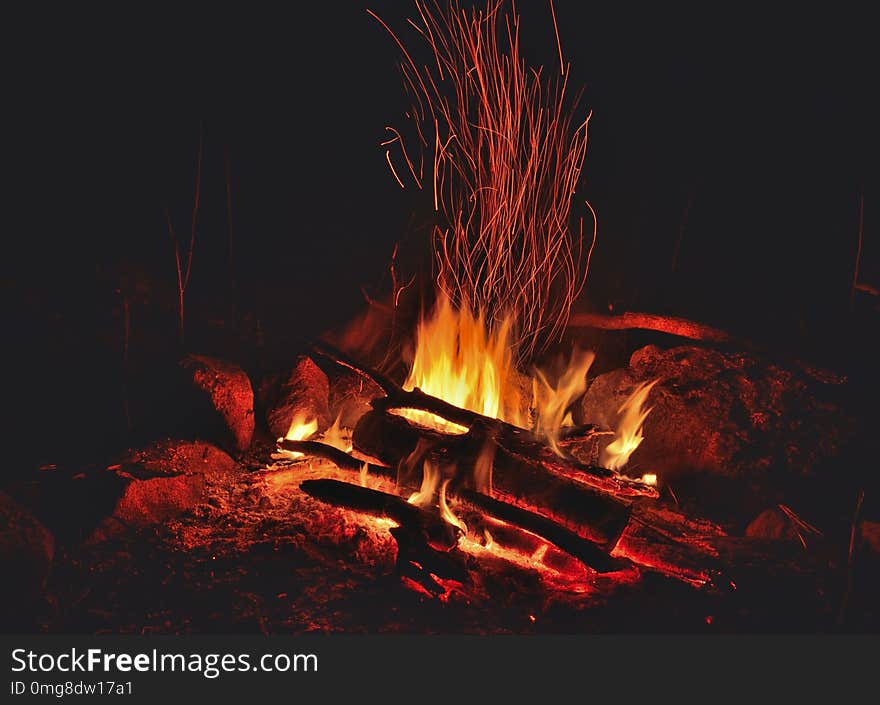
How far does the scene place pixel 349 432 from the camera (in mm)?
4145

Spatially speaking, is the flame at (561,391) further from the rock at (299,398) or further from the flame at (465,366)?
the rock at (299,398)

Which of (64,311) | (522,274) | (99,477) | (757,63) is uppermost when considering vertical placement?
(757,63)

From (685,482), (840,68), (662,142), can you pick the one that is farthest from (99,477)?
(840,68)

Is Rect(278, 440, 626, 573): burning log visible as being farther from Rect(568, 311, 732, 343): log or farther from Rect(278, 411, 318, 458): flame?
Rect(568, 311, 732, 343): log

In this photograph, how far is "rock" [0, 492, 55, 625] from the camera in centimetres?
286

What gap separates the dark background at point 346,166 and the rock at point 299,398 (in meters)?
0.39

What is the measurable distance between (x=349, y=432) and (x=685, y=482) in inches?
66.8

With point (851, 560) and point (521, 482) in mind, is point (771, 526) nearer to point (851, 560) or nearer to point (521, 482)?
point (851, 560)

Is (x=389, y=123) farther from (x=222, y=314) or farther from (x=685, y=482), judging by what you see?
(x=685, y=482)

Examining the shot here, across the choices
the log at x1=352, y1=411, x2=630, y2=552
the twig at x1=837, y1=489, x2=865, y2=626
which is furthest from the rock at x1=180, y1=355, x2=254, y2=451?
the twig at x1=837, y1=489, x2=865, y2=626

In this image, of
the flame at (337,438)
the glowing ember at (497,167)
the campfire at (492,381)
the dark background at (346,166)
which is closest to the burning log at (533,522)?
the campfire at (492,381)

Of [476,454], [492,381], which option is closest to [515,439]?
[476,454]

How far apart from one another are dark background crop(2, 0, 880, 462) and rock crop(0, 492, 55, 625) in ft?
3.77

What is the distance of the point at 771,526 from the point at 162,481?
2707 mm
